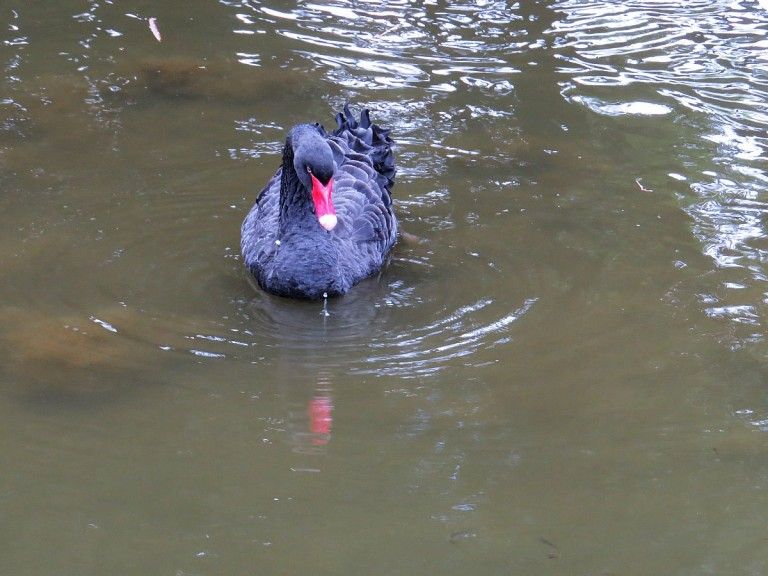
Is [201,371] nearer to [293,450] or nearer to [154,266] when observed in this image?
[293,450]

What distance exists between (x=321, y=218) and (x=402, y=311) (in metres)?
0.57

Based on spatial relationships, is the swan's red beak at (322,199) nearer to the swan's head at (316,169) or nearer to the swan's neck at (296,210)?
the swan's head at (316,169)

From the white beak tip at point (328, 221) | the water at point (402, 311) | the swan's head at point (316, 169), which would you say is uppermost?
the swan's head at point (316, 169)

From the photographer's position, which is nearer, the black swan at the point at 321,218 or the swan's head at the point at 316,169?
the swan's head at the point at 316,169

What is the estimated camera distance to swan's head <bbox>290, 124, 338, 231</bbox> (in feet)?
16.9

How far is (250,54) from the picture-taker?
325 inches

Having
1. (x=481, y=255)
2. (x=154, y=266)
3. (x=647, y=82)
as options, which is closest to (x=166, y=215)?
(x=154, y=266)

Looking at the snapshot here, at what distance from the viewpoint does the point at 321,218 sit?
5.01m

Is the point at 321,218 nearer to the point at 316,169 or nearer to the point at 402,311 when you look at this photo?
the point at 316,169

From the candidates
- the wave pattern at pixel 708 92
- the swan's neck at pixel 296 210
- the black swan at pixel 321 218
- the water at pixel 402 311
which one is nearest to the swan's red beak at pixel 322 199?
the black swan at pixel 321 218

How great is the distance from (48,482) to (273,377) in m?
1.05

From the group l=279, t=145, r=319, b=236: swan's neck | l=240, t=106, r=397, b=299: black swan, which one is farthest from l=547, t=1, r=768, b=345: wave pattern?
l=279, t=145, r=319, b=236: swan's neck

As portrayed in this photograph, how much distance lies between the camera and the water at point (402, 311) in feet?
12.1

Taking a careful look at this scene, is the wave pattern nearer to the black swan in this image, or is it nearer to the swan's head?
the black swan
